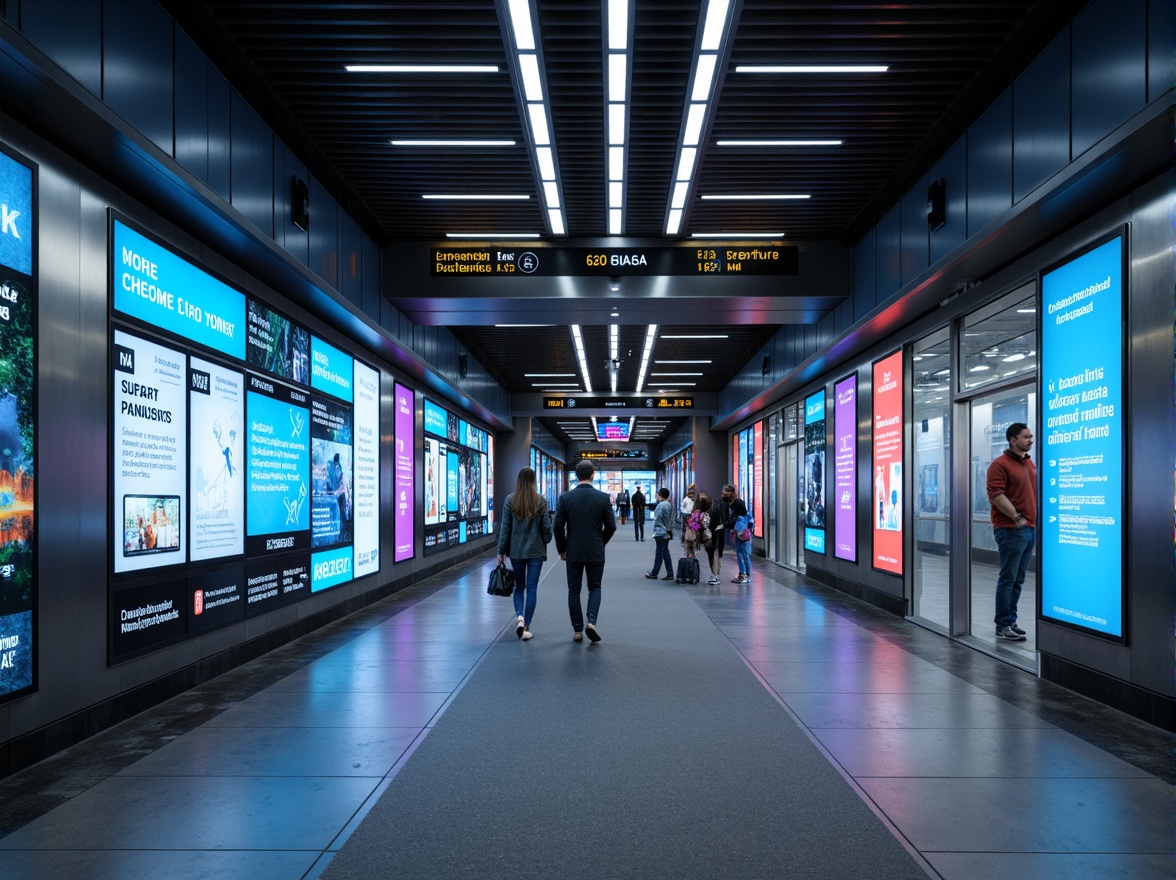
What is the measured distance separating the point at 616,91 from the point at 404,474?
8392 mm

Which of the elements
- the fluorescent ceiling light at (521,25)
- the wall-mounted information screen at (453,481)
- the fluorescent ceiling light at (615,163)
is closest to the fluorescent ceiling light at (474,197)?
the fluorescent ceiling light at (615,163)

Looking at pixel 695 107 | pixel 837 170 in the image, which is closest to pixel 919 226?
pixel 837 170

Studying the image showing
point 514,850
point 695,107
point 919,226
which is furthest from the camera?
point 919,226

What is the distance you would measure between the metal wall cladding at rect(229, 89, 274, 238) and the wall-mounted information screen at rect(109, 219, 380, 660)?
2.03ft

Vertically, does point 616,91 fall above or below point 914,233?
above

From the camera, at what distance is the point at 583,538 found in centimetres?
855

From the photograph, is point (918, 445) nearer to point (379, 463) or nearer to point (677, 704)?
point (677, 704)

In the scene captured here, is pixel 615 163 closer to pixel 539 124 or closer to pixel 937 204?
pixel 539 124

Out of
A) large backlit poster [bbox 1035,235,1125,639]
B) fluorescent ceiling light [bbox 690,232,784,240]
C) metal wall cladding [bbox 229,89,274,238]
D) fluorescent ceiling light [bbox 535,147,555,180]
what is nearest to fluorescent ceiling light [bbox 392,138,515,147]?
fluorescent ceiling light [bbox 535,147,555,180]

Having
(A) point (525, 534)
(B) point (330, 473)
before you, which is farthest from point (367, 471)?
(A) point (525, 534)

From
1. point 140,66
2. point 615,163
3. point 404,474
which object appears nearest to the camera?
point 140,66

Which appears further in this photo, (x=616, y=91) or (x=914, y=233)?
(x=914, y=233)

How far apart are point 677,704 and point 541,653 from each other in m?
2.20

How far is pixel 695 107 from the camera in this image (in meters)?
7.18
